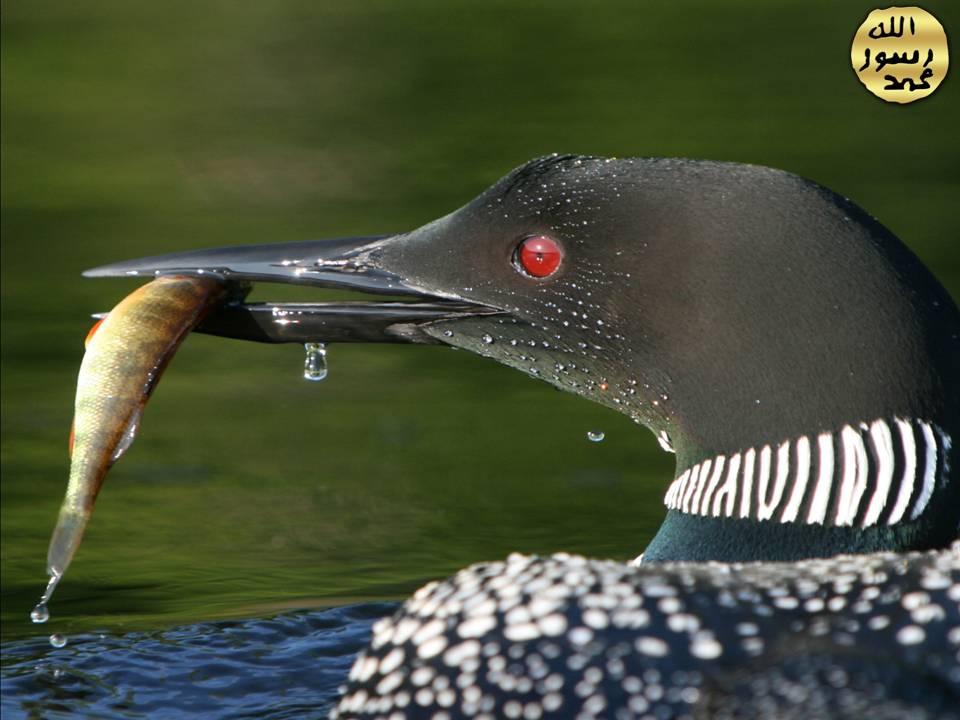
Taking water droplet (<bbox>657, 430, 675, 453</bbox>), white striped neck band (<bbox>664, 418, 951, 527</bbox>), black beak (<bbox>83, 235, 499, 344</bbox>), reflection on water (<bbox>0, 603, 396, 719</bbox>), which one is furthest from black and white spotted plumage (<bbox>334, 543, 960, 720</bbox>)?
reflection on water (<bbox>0, 603, 396, 719</bbox>)

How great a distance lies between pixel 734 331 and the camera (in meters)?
3.34

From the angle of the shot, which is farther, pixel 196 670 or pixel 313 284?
pixel 196 670

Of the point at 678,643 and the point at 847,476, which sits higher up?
the point at 847,476

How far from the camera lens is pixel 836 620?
277cm

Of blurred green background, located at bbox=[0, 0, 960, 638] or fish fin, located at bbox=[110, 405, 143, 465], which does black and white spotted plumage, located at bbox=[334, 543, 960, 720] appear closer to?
fish fin, located at bbox=[110, 405, 143, 465]

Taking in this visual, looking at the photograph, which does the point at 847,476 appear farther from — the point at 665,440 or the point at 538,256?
the point at 538,256

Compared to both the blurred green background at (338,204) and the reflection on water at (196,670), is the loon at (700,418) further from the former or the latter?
the blurred green background at (338,204)

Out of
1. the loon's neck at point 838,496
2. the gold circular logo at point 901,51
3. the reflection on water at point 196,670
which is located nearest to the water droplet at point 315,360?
the reflection on water at point 196,670

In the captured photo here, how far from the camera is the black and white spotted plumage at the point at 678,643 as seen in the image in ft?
8.78

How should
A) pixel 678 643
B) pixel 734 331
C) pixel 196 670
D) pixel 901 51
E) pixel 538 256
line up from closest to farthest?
pixel 678 643 → pixel 734 331 → pixel 538 256 → pixel 196 670 → pixel 901 51

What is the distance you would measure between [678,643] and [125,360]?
1.45m

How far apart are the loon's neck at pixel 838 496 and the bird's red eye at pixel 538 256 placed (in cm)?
51

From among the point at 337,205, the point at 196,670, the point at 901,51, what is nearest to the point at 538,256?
the point at 196,670

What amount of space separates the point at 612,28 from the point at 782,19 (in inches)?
37.7
